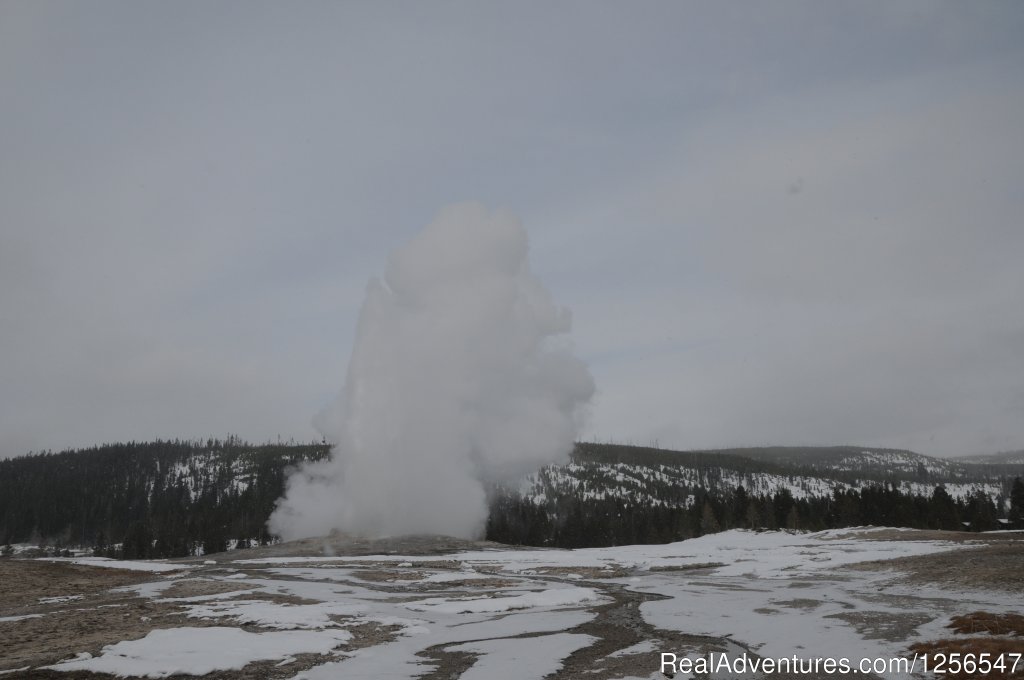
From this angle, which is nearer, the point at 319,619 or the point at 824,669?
the point at 824,669

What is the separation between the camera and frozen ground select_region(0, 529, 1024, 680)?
Answer: 17578 mm

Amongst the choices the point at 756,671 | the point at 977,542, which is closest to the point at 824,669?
the point at 756,671

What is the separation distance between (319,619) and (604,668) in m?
14.6

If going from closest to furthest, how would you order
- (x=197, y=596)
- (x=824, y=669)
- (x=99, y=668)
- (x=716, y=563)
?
(x=824, y=669), (x=99, y=668), (x=197, y=596), (x=716, y=563)

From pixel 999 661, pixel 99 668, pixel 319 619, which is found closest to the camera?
pixel 999 661

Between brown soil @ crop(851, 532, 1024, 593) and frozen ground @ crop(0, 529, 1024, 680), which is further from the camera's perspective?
brown soil @ crop(851, 532, 1024, 593)

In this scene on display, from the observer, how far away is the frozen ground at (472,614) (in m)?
17.6

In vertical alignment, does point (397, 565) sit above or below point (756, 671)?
below

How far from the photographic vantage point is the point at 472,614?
2812cm

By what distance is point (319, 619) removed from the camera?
26.1 m

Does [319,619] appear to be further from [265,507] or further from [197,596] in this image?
[265,507]

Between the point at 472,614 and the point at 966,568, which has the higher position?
the point at 472,614

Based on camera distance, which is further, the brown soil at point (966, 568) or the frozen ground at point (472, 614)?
the brown soil at point (966, 568)

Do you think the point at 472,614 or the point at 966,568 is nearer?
the point at 472,614
